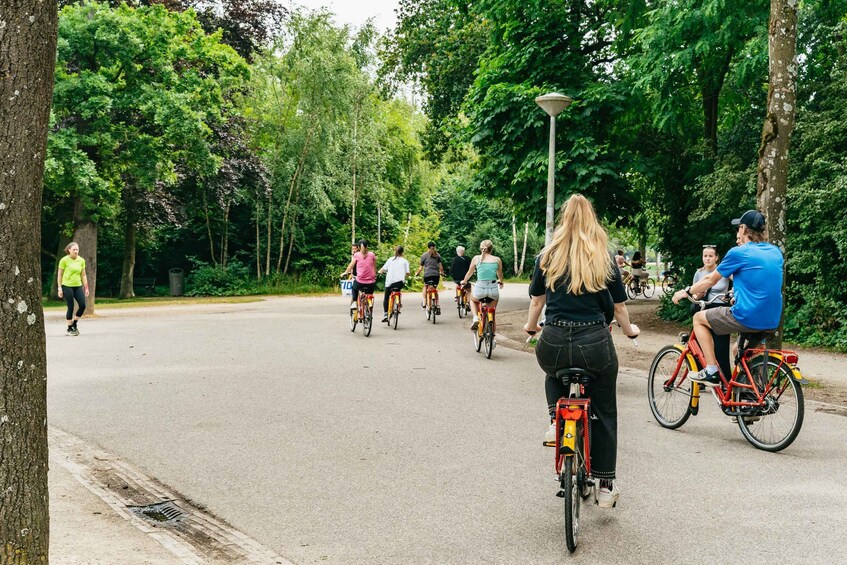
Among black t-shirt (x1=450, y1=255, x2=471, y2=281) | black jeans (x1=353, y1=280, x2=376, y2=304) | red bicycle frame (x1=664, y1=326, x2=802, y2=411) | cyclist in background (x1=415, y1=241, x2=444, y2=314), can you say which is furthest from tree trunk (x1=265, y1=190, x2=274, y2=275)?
red bicycle frame (x1=664, y1=326, x2=802, y2=411)

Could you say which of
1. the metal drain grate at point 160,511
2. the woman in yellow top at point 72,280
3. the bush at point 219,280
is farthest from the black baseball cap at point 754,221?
the bush at point 219,280

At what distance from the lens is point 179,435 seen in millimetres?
7242

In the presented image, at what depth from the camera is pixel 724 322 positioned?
6.88 m

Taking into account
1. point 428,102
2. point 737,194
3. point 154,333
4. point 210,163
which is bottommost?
point 154,333

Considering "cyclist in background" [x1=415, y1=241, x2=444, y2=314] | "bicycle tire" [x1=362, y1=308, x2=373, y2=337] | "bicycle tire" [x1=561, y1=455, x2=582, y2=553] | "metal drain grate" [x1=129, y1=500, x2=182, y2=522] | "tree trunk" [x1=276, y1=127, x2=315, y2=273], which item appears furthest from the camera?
"tree trunk" [x1=276, y1=127, x2=315, y2=273]

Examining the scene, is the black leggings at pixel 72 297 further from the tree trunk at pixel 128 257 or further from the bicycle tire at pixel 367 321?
the tree trunk at pixel 128 257

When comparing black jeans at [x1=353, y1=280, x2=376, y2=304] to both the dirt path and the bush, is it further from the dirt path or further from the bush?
the bush

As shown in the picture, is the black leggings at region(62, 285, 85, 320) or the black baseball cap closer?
the black baseball cap

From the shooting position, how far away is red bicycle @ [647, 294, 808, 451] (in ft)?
21.6

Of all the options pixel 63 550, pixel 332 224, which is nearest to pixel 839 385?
pixel 63 550

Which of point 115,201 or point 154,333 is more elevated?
point 115,201

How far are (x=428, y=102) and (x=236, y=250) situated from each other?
45.2ft

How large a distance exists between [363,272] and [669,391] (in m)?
10.3

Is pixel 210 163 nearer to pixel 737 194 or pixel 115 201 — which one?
pixel 115 201
